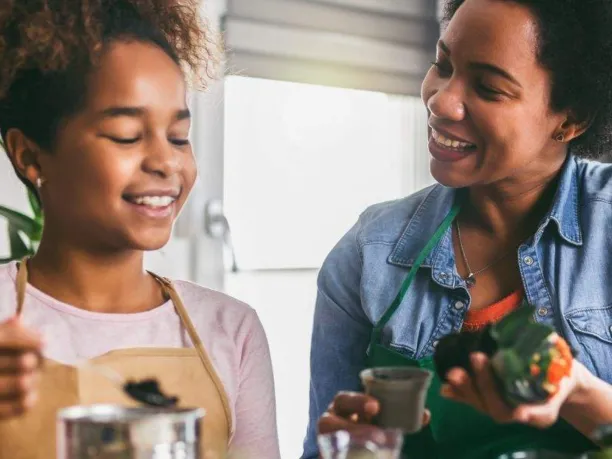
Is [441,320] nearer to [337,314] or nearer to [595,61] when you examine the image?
[337,314]

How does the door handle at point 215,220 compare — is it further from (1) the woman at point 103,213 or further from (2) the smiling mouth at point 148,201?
(2) the smiling mouth at point 148,201

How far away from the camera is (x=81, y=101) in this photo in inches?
46.8

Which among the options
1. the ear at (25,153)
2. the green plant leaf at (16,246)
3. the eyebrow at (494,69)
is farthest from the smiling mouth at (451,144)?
the green plant leaf at (16,246)

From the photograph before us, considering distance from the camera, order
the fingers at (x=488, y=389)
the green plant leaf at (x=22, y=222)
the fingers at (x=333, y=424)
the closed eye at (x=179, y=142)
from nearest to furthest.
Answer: the fingers at (x=488, y=389), the fingers at (x=333, y=424), the closed eye at (x=179, y=142), the green plant leaf at (x=22, y=222)

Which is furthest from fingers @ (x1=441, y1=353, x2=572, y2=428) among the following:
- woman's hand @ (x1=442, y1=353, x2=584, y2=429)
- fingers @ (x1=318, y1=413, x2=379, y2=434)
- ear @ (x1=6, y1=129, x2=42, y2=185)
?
ear @ (x1=6, y1=129, x2=42, y2=185)

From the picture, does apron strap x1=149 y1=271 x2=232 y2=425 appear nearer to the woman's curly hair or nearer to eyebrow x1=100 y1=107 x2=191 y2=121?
eyebrow x1=100 y1=107 x2=191 y2=121

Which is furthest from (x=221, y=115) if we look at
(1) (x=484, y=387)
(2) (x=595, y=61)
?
(1) (x=484, y=387)

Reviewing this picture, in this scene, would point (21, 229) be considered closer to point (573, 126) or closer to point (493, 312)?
point (493, 312)

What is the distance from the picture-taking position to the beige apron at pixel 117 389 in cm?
115

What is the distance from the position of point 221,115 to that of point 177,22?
105 cm

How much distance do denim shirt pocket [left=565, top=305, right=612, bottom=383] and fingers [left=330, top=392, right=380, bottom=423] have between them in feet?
1.54

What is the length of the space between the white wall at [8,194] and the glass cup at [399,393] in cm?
125

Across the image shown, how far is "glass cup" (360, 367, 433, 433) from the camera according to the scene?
100 cm

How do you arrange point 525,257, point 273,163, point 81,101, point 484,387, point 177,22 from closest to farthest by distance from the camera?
point 484,387, point 81,101, point 177,22, point 525,257, point 273,163
